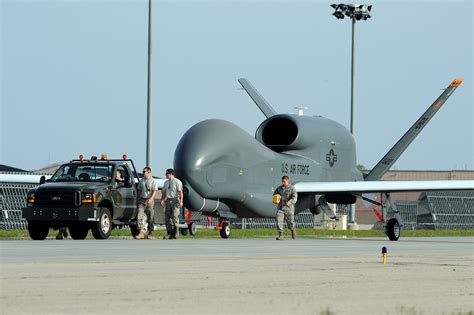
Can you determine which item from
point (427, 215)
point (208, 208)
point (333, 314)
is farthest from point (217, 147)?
point (427, 215)

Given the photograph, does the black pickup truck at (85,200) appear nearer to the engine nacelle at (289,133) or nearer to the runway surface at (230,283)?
the runway surface at (230,283)

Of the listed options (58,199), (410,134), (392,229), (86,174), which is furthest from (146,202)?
(410,134)

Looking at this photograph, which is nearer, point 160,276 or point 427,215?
point 160,276

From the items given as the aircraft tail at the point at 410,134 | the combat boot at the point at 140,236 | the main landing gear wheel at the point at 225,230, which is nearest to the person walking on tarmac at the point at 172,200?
the combat boot at the point at 140,236

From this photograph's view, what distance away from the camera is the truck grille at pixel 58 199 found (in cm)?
2602

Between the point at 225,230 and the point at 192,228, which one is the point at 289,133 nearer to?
the point at 192,228

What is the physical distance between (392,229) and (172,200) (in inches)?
304

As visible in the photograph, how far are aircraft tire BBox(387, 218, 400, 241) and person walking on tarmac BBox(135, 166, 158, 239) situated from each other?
7.84m

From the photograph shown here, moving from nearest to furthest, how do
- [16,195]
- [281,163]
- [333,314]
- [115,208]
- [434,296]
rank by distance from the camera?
[333,314] → [434,296] → [115,208] → [281,163] → [16,195]

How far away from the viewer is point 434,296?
→ 1123 centimetres

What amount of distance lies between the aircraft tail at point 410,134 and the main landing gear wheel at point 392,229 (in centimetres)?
568

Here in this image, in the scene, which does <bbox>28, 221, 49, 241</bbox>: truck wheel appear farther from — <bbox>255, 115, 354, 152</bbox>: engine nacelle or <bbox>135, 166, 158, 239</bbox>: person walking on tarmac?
<bbox>255, 115, 354, 152</bbox>: engine nacelle

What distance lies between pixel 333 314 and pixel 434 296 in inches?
90.2

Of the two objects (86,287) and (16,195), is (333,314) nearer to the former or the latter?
(86,287)
